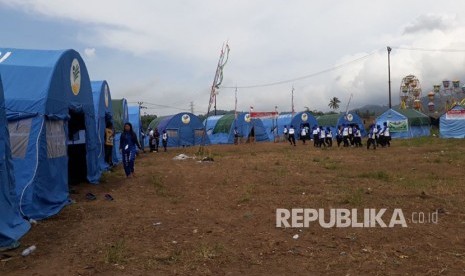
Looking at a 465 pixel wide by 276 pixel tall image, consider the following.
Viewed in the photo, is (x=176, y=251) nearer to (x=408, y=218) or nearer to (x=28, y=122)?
(x=408, y=218)

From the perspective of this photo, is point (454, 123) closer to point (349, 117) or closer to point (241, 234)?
point (349, 117)

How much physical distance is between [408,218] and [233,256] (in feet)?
11.0

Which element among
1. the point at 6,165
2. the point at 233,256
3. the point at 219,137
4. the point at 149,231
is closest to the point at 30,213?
the point at 6,165

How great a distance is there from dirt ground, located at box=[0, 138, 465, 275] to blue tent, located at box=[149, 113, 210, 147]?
27.9 m

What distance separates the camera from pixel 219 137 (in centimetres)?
4609

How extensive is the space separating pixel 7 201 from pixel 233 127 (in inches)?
1476

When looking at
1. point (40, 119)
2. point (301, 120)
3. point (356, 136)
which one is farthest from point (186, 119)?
point (40, 119)

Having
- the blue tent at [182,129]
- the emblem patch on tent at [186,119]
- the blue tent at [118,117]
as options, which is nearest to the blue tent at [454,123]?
the blue tent at [182,129]

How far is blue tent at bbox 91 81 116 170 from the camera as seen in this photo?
1619cm

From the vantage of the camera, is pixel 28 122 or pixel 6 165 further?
pixel 28 122

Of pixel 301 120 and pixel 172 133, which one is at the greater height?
pixel 301 120

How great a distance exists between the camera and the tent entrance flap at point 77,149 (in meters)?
12.8

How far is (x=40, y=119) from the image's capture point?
8914mm

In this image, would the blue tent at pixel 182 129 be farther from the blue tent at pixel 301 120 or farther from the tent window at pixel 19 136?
the tent window at pixel 19 136
